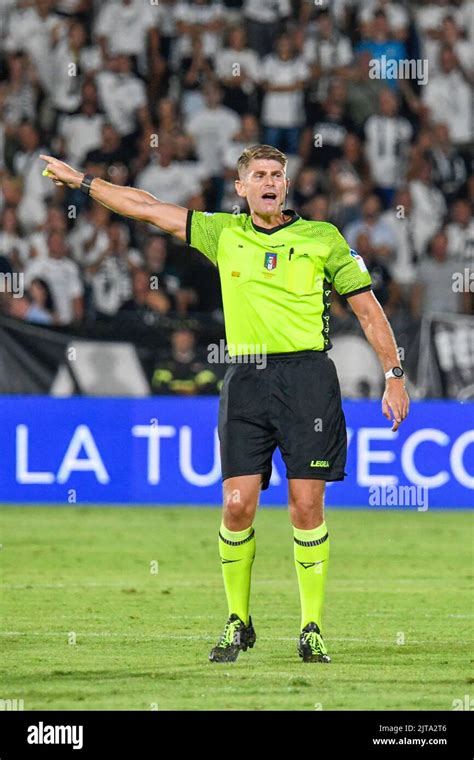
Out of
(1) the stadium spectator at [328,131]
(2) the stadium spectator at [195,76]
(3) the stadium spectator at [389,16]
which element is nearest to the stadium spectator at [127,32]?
(2) the stadium spectator at [195,76]

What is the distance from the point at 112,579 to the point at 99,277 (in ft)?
20.4

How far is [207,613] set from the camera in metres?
9.44

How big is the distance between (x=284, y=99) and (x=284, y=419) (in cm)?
1176

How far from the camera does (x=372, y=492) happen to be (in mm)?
15367

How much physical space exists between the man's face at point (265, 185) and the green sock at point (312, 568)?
5.00ft

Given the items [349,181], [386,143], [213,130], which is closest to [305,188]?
[349,181]

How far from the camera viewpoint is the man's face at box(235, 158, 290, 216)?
290 inches

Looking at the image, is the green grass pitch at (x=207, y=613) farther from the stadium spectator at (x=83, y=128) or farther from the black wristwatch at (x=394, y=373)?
the stadium spectator at (x=83, y=128)

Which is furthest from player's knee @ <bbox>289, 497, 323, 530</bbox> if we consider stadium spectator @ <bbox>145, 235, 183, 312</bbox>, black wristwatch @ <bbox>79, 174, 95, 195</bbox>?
stadium spectator @ <bbox>145, 235, 183, 312</bbox>

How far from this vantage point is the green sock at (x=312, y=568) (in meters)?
7.60

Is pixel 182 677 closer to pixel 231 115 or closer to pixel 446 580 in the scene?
pixel 446 580

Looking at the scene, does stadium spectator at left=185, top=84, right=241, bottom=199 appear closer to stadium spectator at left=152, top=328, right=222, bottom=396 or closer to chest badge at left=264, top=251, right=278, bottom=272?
stadium spectator at left=152, top=328, right=222, bottom=396

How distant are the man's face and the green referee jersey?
158 millimetres
